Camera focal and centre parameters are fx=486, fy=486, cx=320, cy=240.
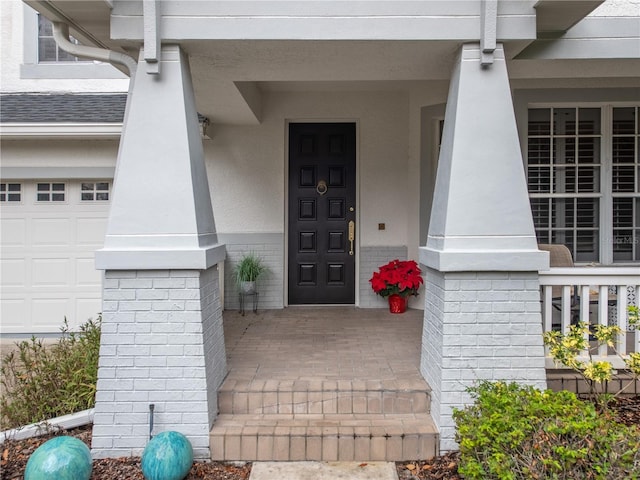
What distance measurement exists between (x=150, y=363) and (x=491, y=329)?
235cm

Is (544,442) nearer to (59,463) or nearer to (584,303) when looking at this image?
(584,303)

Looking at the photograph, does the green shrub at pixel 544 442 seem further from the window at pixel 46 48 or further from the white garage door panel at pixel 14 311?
the window at pixel 46 48

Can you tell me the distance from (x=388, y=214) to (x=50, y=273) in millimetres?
4684

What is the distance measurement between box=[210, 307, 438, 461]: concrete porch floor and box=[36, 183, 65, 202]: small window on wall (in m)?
3.93

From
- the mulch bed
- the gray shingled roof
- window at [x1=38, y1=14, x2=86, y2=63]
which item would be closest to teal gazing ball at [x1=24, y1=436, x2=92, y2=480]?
the mulch bed

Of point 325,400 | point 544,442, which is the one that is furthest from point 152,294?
point 544,442

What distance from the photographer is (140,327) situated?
10.9 ft

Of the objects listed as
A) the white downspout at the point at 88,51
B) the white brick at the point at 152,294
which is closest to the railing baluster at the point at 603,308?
the white brick at the point at 152,294

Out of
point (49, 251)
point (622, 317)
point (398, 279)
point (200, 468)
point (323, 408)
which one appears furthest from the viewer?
point (49, 251)

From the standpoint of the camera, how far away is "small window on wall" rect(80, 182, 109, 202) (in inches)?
262

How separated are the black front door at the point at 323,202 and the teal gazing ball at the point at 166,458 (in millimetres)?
3717

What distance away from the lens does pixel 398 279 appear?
6121 mm

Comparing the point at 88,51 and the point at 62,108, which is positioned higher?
the point at 62,108

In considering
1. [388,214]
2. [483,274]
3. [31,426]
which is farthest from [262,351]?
[388,214]
